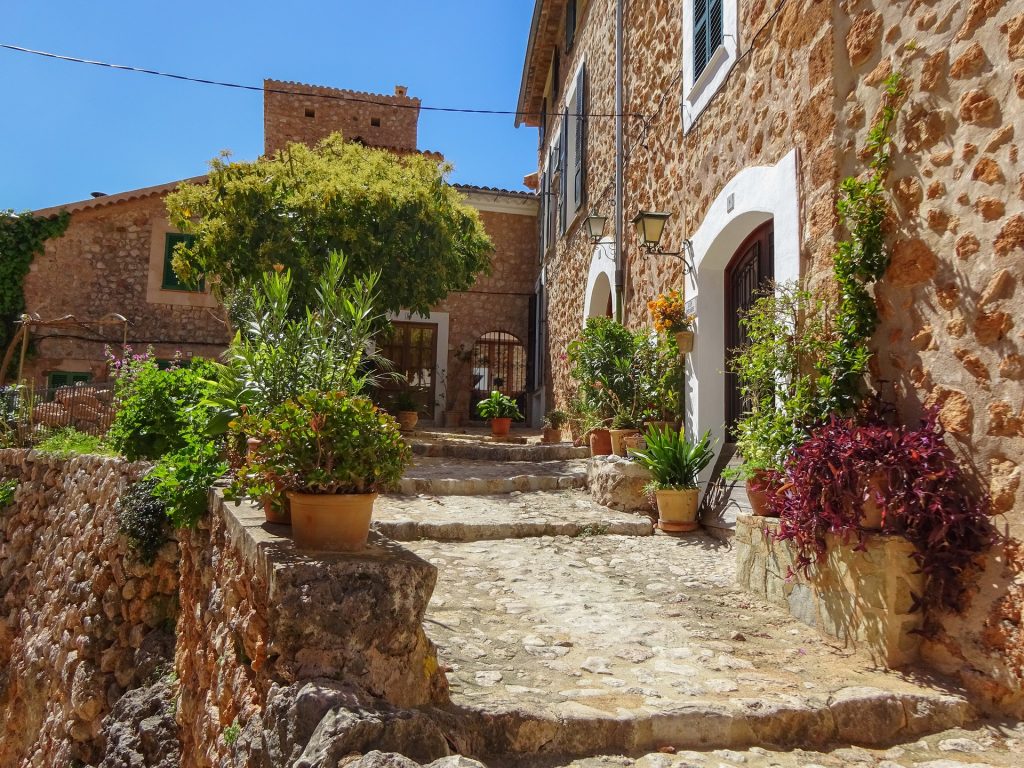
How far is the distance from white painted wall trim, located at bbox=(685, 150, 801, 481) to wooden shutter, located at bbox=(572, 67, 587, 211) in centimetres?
462

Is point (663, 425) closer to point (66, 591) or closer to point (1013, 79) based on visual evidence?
point (1013, 79)

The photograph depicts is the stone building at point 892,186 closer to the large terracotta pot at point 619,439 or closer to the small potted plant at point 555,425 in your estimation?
the large terracotta pot at point 619,439

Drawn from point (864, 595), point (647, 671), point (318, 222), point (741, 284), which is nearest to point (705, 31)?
point (741, 284)

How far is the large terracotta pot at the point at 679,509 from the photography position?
229 inches

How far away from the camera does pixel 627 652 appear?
3350 millimetres

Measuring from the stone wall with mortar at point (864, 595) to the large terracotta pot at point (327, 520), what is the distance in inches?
83.8

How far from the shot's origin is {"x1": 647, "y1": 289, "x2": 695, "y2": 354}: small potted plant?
6.52 metres

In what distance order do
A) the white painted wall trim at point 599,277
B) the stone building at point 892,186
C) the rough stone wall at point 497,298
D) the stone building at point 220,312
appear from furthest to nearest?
1. the rough stone wall at point 497,298
2. the stone building at point 220,312
3. the white painted wall trim at point 599,277
4. the stone building at point 892,186

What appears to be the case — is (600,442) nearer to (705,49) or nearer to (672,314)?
(672,314)

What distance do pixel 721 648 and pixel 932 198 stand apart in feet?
7.38

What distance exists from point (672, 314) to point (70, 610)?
5.62 m

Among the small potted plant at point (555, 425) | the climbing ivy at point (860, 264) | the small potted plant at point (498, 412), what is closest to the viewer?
the climbing ivy at point (860, 264)

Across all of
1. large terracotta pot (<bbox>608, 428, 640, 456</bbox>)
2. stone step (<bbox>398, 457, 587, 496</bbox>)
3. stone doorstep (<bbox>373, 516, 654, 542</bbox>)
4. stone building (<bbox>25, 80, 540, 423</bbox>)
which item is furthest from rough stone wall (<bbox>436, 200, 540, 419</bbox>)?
stone doorstep (<bbox>373, 516, 654, 542</bbox>)

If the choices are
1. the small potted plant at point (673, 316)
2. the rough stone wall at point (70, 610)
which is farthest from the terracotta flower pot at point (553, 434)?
the rough stone wall at point (70, 610)
